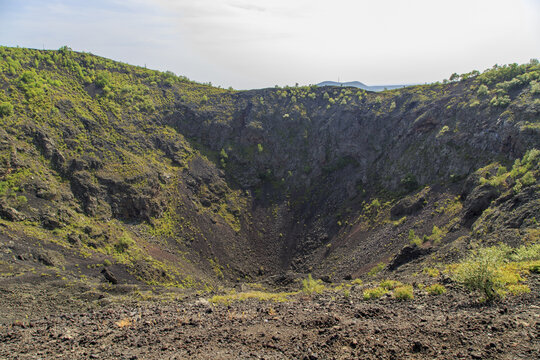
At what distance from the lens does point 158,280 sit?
2917cm

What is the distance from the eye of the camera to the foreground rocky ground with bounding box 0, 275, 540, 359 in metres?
9.12

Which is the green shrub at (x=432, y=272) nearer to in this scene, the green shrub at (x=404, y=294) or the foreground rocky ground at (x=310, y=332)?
the foreground rocky ground at (x=310, y=332)

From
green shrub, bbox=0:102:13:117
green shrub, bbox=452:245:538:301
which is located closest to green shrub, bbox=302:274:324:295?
green shrub, bbox=452:245:538:301

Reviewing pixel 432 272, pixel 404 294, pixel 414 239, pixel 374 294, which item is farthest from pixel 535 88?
pixel 374 294

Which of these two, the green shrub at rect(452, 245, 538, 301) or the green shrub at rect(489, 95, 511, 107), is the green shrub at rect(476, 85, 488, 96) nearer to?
the green shrub at rect(489, 95, 511, 107)

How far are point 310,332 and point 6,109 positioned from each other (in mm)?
42198

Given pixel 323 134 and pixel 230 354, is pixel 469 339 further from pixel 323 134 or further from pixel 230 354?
pixel 323 134

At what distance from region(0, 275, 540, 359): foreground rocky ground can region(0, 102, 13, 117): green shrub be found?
96.4 ft

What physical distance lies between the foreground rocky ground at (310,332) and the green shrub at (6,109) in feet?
96.4

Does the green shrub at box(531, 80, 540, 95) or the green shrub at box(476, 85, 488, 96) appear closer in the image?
the green shrub at box(531, 80, 540, 95)

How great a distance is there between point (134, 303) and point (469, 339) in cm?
1915

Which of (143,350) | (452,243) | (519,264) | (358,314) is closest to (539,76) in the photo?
(452,243)

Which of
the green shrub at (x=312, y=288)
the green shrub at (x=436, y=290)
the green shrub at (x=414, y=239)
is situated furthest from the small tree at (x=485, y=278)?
the green shrub at (x=414, y=239)

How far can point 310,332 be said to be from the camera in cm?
1123
